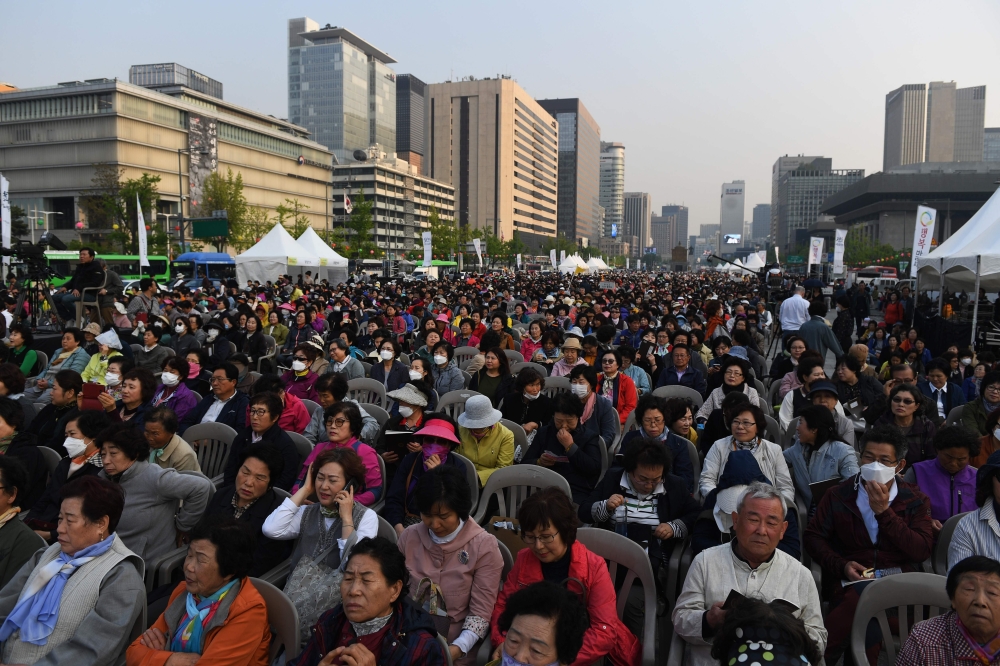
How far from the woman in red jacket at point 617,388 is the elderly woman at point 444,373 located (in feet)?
6.20

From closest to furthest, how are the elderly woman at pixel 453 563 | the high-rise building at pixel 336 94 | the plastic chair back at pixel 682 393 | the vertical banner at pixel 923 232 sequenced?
the elderly woman at pixel 453 563 → the plastic chair back at pixel 682 393 → the vertical banner at pixel 923 232 → the high-rise building at pixel 336 94

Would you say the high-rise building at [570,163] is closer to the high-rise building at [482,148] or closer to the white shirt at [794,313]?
the high-rise building at [482,148]

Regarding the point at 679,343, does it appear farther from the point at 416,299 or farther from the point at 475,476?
the point at 416,299

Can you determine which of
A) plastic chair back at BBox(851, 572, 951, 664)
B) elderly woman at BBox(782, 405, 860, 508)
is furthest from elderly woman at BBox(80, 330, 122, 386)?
plastic chair back at BBox(851, 572, 951, 664)

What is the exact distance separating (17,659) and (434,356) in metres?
5.56

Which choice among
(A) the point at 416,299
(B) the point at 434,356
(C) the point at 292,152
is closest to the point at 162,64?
(C) the point at 292,152

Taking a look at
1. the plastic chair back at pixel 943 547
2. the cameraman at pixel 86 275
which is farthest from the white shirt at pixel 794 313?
the cameraman at pixel 86 275

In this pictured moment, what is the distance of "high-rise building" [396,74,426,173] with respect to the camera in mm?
180125

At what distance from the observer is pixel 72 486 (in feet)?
10.7

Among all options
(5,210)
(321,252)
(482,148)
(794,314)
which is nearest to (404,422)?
(794,314)

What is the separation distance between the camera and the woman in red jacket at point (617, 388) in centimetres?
712

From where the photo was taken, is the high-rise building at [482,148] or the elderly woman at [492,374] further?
the high-rise building at [482,148]

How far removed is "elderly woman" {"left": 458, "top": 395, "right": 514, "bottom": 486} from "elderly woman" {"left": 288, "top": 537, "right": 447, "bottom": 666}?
90.9 inches

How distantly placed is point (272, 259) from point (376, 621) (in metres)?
19.9
